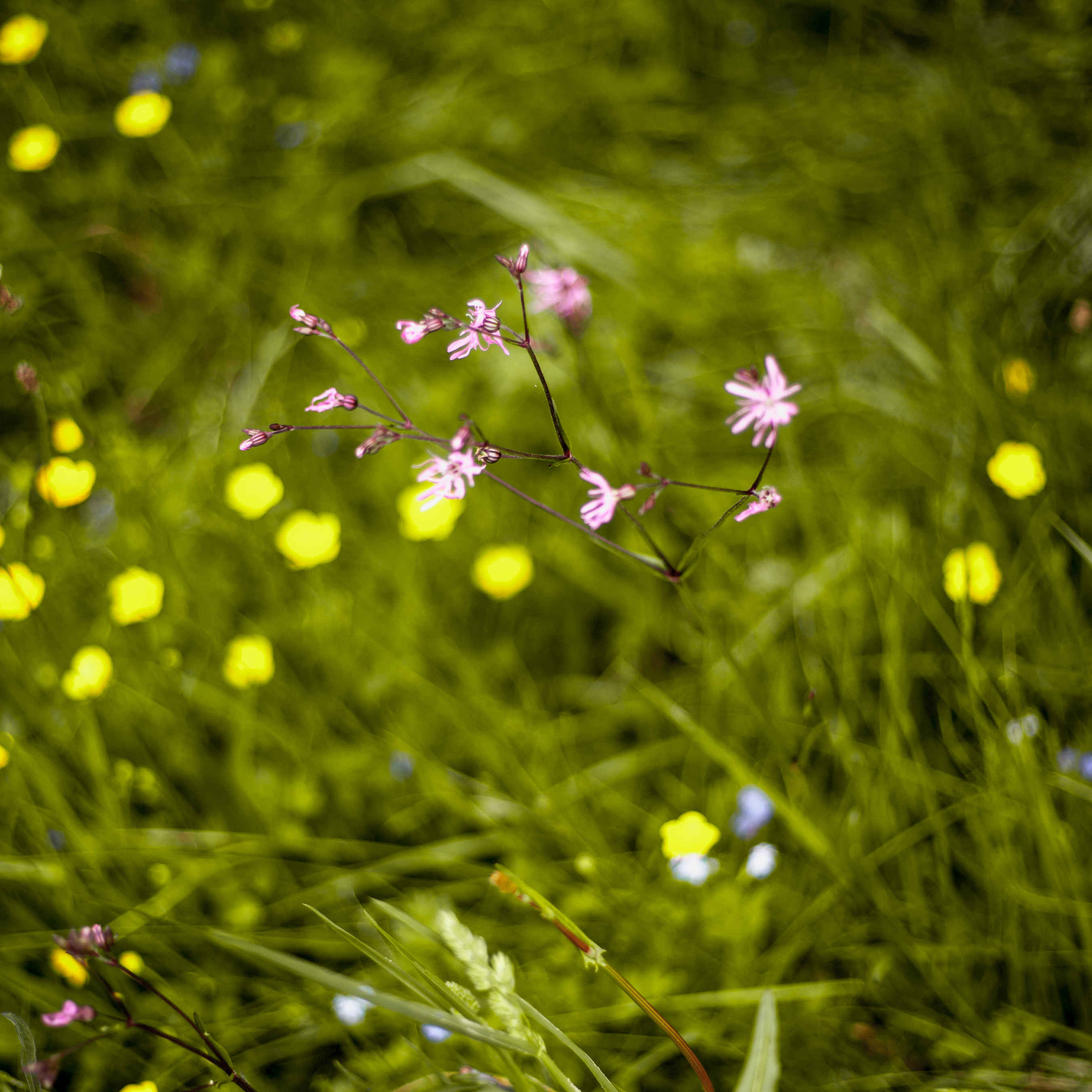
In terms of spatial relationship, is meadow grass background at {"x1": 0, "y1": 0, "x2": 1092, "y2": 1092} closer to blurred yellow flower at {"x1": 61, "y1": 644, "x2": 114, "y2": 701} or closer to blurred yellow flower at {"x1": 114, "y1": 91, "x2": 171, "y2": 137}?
blurred yellow flower at {"x1": 61, "y1": 644, "x2": 114, "y2": 701}

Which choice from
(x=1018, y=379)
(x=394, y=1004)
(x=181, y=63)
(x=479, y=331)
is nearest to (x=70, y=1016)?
(x=394, y=1004)

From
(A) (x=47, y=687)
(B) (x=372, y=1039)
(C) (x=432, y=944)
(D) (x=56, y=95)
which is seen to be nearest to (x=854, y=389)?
(C) (x=432, y=944)

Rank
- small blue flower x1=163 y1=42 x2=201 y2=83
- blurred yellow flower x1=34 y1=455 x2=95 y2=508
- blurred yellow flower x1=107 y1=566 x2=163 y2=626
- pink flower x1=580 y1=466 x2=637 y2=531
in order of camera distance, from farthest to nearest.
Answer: small blue flower x1=163 y1=42 x2=201 y2=83
blurred yellow flower x1=34 y1=455 x2=95 y2=508
blurred yellow flower x1=107 y1=566 x2=163 y2=626
pink flower x1=580 y1=466 x2=637 y2=531

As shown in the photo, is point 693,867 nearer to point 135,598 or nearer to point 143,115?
point 135,598

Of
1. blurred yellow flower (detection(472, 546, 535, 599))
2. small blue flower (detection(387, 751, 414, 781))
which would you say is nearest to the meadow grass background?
small blue flower (detection(387, 751, 414, 781))

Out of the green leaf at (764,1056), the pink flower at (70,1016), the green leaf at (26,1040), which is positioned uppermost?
the green leaf at (26,1040)

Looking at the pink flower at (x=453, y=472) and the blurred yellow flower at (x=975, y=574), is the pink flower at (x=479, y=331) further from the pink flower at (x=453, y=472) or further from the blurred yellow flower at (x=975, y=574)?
the blurred yellow flower at (x=975, y=574)

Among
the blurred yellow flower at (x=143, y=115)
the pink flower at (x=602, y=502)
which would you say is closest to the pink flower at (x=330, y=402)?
the pink flower at (x=602, y=502)
